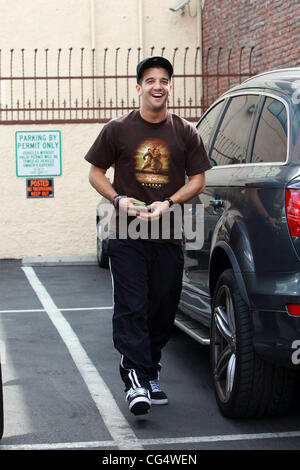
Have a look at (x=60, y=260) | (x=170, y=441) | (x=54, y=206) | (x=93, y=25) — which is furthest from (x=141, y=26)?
(x=170, y=441)

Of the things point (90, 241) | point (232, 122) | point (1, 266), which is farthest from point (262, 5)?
point (232, 122)

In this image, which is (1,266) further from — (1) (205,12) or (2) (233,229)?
(2) (233,229)

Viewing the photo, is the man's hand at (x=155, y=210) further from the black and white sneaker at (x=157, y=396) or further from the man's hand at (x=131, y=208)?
the black and white sneaker at (x=157, y=396)

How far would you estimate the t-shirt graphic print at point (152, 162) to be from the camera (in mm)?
4535

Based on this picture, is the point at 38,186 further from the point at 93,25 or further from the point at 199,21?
the point at 199,21

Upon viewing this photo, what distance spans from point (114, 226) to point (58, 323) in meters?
3.21

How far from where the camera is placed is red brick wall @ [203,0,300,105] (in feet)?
36.7

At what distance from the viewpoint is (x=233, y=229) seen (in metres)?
4.38

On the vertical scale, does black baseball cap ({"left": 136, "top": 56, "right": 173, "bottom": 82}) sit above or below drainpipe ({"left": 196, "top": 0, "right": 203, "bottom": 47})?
below

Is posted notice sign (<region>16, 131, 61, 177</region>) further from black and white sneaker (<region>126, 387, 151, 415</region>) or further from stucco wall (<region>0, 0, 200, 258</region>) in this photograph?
black and white sneaker (<region>126, 387, 151, 415</region>)

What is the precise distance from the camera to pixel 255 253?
405 cm

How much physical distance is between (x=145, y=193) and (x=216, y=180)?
1.96ft

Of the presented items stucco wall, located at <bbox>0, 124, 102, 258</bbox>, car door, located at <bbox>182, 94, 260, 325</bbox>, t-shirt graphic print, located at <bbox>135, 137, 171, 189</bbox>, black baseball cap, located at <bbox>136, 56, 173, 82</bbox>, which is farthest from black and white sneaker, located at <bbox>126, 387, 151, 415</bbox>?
stucco wall, located at <bbox>0, 124, 102, 258</bbox>

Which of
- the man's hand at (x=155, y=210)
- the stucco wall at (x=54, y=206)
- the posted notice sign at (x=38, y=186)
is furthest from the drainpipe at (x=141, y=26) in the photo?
the man's hand at (x=155, y=210)
